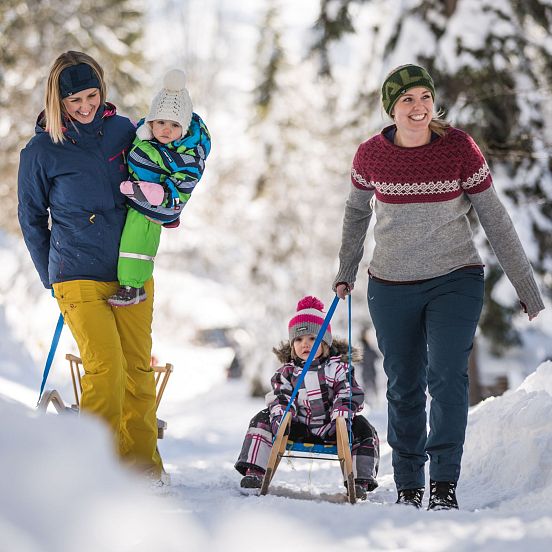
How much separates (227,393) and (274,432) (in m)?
20.1

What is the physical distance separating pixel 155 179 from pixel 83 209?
1.32ft

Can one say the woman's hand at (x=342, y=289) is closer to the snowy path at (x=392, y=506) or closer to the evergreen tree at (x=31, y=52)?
the snowy path at (x=392, y=506)

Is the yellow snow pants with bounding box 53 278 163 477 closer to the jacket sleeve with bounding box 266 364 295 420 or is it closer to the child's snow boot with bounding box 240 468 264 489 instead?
the child's snow boot with bounding box 240 468 264 489

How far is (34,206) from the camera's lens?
4.46 metres

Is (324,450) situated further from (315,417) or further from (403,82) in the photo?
(403,82)

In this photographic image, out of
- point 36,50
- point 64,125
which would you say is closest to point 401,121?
point 64,125

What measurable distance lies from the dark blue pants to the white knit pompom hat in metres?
1.33

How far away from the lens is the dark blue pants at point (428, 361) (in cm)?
412

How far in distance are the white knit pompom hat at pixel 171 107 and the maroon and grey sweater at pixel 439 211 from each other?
40.5 inches

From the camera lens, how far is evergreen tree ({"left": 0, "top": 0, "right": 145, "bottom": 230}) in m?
19.3

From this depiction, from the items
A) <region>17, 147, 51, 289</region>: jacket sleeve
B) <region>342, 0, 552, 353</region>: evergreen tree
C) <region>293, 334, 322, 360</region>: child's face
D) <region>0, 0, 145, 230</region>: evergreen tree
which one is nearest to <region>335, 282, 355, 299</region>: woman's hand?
<region>293, 334, 322, 360</region>: child's face

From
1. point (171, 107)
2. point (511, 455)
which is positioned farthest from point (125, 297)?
point (511, 455)

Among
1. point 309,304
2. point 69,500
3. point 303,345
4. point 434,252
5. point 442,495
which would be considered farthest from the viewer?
point 309,304

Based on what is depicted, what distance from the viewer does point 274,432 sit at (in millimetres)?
4914
